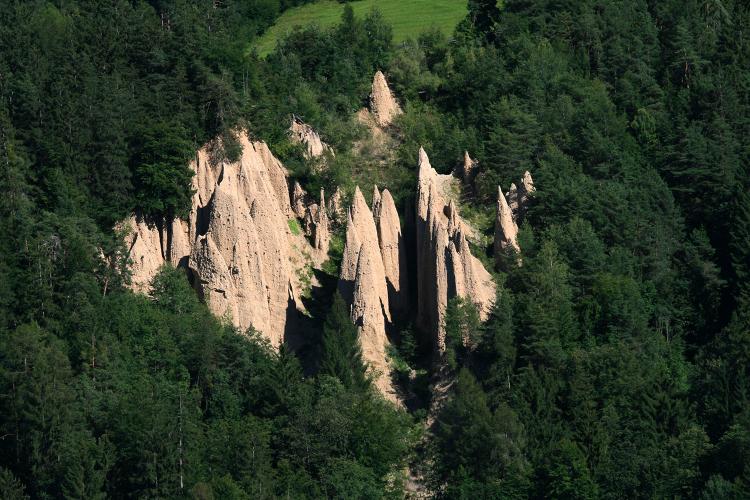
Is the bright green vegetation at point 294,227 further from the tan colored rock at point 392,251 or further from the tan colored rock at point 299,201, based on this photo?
the tan colored rock at point 392,251

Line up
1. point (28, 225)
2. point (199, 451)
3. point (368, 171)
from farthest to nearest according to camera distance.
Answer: point (368, 171) → point (28, 225) → point (199, 451)

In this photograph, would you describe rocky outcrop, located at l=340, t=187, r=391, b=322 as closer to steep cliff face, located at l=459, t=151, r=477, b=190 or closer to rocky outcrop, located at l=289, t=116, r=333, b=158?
rocky outcrop, located at l=289, t=116, r=333, b=158

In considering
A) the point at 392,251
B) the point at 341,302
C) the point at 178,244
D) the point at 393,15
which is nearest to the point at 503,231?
the point at 392,251

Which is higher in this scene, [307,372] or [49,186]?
[49,186]

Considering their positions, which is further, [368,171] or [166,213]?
[368,171]

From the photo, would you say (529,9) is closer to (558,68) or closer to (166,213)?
(558,68)

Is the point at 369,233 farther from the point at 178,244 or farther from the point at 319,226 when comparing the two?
the point at 178,244

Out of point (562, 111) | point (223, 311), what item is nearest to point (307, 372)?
point (223, 311)
